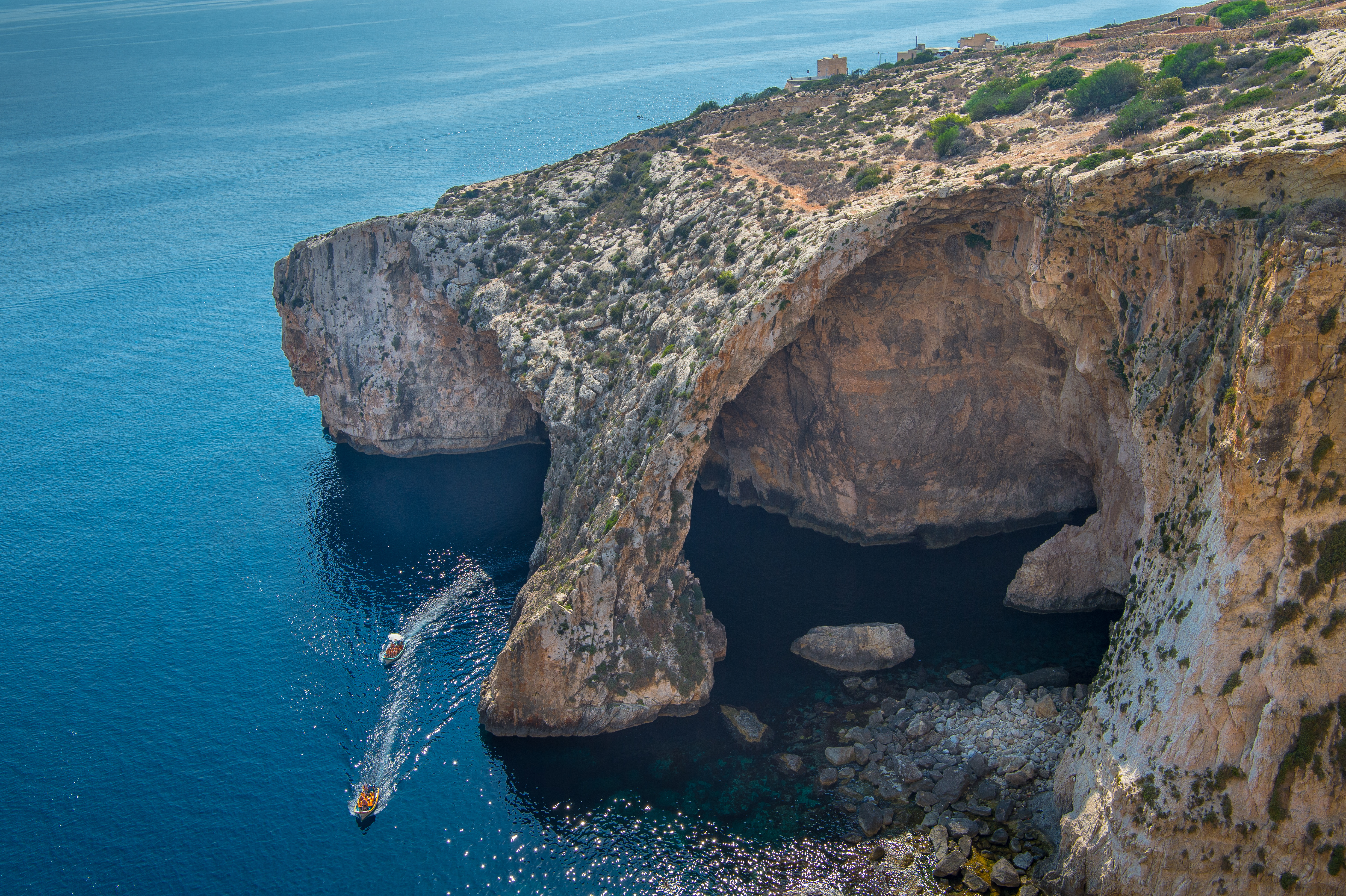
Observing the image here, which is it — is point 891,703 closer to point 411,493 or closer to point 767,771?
point 767,771

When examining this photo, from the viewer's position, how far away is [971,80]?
66.8m

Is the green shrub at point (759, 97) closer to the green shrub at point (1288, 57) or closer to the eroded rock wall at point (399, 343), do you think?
the eroded rock wall at point (399, 343)

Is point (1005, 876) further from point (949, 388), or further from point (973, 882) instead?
point (949, 388)

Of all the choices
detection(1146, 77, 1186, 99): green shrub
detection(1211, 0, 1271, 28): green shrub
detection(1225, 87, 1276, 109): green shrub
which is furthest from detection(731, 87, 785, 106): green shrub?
detection(1225, 87, 1276, 109): green shrub

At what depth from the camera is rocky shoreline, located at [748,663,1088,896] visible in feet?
119

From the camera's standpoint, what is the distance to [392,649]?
172 feet

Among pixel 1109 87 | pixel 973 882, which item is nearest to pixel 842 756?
pixel 973 882

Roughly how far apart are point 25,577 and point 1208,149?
72.8 metres

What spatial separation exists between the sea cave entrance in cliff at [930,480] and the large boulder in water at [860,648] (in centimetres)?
128

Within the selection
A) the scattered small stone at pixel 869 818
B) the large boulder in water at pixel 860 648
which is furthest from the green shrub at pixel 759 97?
the scattered small stone at pixel 869 818

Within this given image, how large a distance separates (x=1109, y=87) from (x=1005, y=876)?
129 feet

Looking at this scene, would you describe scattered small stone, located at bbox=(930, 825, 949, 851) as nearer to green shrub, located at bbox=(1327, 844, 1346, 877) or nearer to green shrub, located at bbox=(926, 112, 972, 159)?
green shrub, located at bbox=(1327, 844, 1346, 877)

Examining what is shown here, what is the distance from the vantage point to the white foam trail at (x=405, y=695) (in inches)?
1753

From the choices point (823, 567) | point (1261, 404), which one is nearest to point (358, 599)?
point (823, 567)
